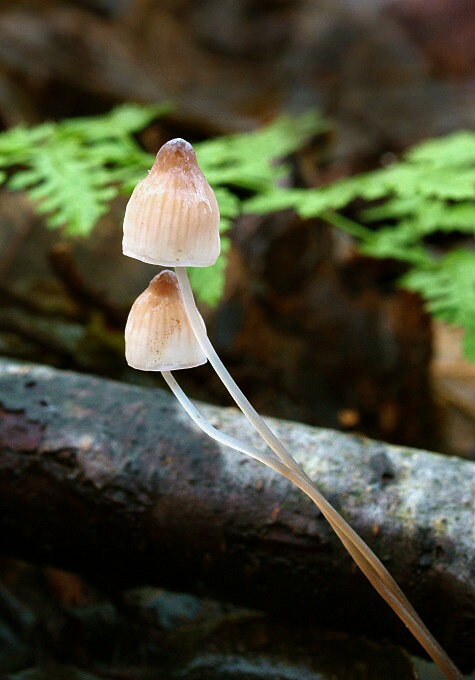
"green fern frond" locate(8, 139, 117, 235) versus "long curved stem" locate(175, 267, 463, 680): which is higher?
"green fern frond" locate(8, 139, 117, 235)

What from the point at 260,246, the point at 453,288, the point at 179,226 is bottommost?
the point at 179,226

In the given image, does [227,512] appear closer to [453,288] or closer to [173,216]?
[173,216]

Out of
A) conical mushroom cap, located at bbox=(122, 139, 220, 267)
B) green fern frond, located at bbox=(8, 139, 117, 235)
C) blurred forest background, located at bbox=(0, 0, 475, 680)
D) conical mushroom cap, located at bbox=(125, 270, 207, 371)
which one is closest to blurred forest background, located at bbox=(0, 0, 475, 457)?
blurred forest background, located at bbox=(0, 0, 475, 680)

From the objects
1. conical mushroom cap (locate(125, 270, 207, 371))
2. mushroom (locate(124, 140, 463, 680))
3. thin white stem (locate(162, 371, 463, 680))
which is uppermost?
mushroom (locate(124, 140, 463, 680))

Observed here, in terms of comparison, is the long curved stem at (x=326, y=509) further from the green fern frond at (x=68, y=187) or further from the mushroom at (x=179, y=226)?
the green fern frond at (x=68, y=187)

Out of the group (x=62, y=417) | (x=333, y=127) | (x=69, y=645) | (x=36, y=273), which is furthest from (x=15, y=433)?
(x=333, y=127)

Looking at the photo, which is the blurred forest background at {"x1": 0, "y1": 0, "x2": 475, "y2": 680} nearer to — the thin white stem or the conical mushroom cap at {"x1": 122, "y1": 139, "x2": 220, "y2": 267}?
the thin white stem

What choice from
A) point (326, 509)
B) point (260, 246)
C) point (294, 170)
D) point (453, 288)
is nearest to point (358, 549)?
point (326, 509)
